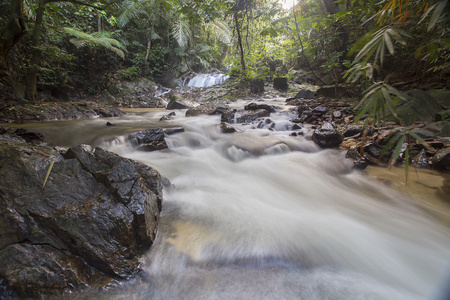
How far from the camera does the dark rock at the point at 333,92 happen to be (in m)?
6.93

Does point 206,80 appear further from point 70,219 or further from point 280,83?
point 70,219

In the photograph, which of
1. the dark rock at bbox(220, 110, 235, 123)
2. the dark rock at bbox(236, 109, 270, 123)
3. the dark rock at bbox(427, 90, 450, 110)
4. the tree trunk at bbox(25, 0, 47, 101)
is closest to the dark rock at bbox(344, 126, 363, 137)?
the dark rock at bbox(427, 90, 450, 110)

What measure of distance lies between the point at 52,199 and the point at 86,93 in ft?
37.7

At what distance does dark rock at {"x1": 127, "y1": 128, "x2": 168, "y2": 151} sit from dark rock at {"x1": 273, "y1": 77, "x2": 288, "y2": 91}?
8842 mm

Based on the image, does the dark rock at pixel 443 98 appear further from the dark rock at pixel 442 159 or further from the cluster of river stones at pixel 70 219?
the cluster of river stones at pixel 70 219

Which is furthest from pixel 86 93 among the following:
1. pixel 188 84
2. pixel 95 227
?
pixel 95 227

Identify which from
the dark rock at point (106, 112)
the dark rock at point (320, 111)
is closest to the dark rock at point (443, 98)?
the dark rock at point (320, 111)

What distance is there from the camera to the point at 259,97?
32.6ft

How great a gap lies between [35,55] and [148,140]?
443cm

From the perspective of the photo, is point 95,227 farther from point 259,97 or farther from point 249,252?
point 259,97

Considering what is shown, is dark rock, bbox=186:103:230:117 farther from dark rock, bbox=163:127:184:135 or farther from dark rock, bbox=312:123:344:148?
dark rock, bbox=312:123:344:148

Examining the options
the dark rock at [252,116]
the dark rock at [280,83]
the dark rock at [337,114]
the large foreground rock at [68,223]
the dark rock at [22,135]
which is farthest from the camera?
the dark rock at [280,83]

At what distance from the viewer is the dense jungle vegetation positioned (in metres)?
1.88

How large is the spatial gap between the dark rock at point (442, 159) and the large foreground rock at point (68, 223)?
3.82 metres
